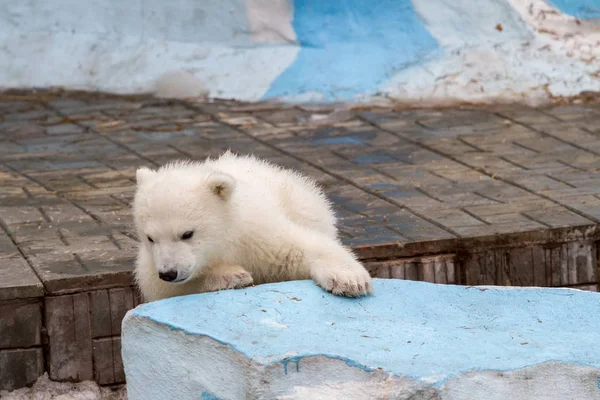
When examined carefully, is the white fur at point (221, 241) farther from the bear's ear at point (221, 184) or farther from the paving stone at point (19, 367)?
the paving stone at point (19, 367)

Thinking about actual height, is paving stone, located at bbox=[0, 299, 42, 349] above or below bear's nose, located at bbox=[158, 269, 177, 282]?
below

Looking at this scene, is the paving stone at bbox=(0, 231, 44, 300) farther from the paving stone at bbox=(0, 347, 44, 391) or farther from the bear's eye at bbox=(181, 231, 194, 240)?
the bear's eye at bbox=(181, 231, 194, 240)

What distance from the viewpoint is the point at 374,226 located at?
5219 mm

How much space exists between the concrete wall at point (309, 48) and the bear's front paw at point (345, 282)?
17.5ft

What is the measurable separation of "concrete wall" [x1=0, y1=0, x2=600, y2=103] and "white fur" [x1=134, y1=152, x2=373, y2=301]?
498 cm

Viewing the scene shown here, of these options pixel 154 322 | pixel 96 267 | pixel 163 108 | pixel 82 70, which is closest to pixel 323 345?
pixel 154 322

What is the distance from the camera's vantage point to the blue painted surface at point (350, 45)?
355 inches

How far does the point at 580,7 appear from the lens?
9297 mm

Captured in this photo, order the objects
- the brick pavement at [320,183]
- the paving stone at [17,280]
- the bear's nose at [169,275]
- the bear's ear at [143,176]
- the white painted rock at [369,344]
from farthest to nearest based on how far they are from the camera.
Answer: the brick pavement at [320,183], the paving stone at [17,280], the bear's ear at [143,176], the bear's nose at [169,275], the white painted rock at [369,344]

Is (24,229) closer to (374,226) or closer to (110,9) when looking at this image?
(374,226)

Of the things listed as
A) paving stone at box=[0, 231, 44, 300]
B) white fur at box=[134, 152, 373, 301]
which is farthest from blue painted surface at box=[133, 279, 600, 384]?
paving stone at box=[0, 231, 44, 300]

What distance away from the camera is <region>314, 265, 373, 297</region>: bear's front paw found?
358 cm

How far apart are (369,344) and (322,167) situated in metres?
3.62

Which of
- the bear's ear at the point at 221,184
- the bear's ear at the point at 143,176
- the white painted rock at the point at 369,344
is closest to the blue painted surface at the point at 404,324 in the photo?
the white painted rock at the point at 369,344
